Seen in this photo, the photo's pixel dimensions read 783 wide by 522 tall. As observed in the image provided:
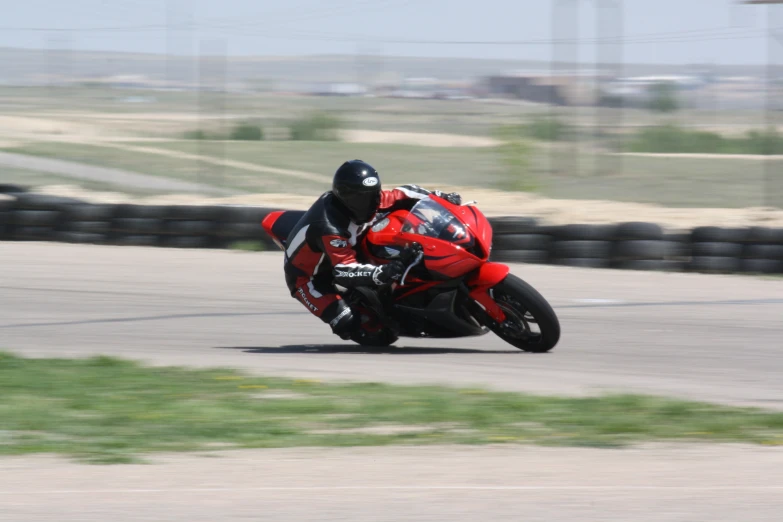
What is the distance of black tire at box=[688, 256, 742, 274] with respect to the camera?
13.1m

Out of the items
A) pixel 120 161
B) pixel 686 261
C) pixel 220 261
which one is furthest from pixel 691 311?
pixel 120 161

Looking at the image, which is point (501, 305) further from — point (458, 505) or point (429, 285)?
point (458, 505)

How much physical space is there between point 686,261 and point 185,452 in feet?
28.7

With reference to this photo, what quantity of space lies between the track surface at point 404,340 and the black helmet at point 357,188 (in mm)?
1103

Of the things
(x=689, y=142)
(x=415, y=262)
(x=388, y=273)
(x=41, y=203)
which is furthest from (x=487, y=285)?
(x=689, y=142)

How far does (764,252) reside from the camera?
13.1m

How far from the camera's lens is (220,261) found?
14.1 m

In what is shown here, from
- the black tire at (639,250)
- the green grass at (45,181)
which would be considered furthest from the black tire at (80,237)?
the black tire at (639,250)

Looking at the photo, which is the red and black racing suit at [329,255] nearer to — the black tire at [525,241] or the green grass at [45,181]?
the black tire at [525,241]

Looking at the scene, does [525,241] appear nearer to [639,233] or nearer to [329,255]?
[639,233]

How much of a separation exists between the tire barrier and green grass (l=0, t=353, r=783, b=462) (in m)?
6.55

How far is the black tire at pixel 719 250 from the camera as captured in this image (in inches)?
518

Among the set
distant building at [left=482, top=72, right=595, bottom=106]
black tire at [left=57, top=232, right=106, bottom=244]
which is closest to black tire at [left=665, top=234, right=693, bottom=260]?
black tire at [left=57, top=232, right=106, bottom=244]

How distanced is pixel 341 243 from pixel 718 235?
6104 mm
